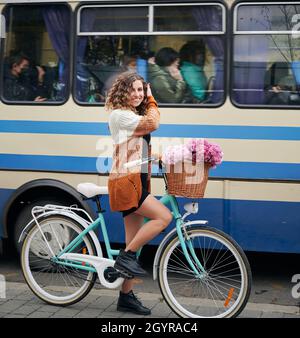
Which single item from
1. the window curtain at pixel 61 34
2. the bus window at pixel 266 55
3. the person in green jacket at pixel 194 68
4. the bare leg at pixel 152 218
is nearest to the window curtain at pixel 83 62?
the window curtain at pixel 61 34

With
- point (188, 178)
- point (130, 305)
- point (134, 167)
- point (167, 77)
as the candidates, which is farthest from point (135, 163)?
point (167, 77)

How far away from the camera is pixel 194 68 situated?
5953 millimetres

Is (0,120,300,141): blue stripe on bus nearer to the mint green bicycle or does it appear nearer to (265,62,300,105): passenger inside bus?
(265,62,300,105): passenger inside bus

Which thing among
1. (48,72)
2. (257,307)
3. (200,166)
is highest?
(48,72)

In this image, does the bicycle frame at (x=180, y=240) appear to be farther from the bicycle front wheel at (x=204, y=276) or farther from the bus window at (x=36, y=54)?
the bus window at (x=36, y=54)

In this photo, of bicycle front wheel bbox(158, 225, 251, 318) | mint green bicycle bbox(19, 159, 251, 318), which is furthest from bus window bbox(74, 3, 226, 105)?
bicycle front wheel bbox(158, 225, 251, 318)

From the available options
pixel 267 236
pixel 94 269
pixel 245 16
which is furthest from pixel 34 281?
pixel 245 16

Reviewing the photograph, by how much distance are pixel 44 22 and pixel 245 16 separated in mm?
1960

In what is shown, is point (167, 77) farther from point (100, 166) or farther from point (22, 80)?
point (22, 80)

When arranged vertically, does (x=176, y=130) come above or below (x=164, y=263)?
above

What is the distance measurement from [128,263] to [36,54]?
261cm

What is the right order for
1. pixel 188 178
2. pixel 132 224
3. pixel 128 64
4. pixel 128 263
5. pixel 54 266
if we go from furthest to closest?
pixel 128 64
pixel 54 266
pixel 132 224
pixel 128 263
pixel 188 178
